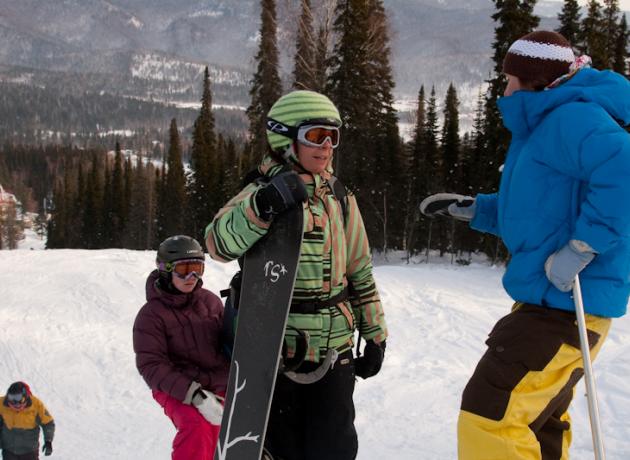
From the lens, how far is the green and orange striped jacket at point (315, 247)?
8.58 ft

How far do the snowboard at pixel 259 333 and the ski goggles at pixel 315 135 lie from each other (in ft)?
1.07

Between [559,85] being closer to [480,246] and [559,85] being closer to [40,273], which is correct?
[40,273]

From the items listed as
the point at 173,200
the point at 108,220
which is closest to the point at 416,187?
the point at 173,200

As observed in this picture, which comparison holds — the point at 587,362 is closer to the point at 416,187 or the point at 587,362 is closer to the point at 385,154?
the point at 385,154

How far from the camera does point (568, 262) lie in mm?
2117

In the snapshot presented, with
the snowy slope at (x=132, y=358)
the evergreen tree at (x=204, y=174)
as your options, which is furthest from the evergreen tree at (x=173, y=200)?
the snowy slope at (x=132, y=358)

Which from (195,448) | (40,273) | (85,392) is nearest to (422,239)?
(40,273)

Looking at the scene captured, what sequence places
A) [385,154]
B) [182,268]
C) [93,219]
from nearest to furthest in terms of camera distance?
[182,268] → [385,154] → [93,219]

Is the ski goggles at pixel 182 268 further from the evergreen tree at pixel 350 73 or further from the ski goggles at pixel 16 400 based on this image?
the evergreen tree at pixel 350 73

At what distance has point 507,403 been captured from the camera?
221cm

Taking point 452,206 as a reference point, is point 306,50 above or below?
above

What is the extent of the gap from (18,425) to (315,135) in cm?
525

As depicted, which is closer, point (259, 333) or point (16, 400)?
point (259, 333)

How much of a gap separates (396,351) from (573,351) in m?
7.03
